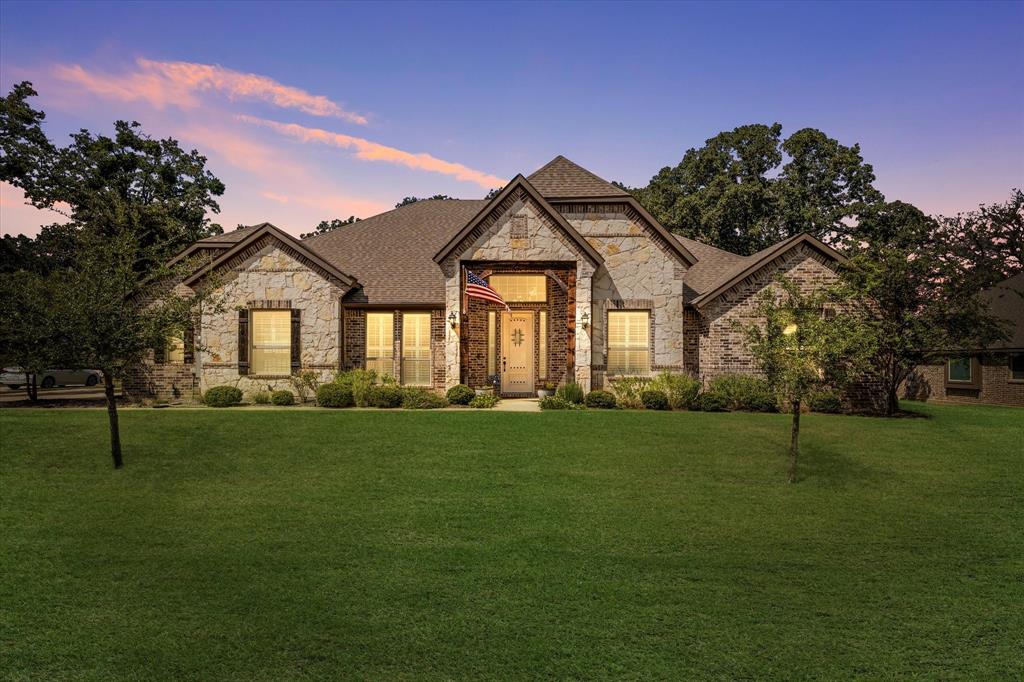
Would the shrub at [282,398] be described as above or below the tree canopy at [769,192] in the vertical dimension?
below

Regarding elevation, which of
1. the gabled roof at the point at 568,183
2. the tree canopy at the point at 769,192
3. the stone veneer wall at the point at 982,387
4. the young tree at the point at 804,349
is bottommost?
the stone veneer wall at the point at 982,387

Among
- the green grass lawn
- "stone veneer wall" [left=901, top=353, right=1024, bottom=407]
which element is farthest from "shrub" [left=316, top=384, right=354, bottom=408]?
"stone veneer wall" [left=901, top=353, right=1024, bottom=407]

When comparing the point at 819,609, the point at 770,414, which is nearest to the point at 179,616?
the point at 819,609

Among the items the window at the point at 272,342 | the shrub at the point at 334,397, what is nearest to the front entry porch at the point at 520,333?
the shrub at the point at 334,397

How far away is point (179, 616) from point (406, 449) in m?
7.72

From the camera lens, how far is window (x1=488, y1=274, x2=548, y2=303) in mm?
24031

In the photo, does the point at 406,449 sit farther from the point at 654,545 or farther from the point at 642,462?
the point at 654,545

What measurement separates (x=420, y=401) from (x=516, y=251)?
6324 mm

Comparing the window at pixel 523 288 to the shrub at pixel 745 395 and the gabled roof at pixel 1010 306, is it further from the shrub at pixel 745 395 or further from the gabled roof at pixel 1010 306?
the gabled roof at pixel 1010 306

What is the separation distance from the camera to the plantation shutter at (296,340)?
22.6 metres

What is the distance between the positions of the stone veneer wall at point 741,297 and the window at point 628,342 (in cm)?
207

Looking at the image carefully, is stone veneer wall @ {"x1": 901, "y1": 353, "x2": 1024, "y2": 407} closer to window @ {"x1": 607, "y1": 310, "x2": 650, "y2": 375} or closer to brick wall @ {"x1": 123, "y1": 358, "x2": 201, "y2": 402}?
window @ {"x1": 607, "y1": 310, "x2": 650, "y2": 375}

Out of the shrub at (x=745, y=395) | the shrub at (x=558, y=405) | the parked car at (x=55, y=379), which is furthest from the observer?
the parked car at (x=55, y=379)

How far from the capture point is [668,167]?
176ft
